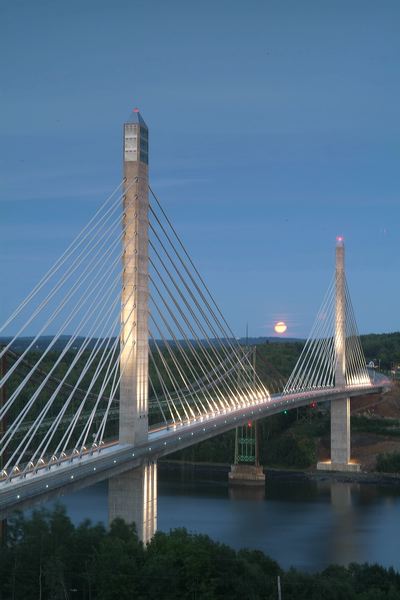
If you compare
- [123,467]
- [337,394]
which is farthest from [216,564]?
[337,394]

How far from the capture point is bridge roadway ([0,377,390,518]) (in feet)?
58.7

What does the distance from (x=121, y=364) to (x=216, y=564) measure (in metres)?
6.85

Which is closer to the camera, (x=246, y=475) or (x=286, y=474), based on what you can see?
(x=246, y=475)

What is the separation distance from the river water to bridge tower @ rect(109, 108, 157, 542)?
4.40 m

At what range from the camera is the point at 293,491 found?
40.5 meters

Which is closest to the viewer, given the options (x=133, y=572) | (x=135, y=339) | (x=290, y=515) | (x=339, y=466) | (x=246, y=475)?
(x=133, y=572)

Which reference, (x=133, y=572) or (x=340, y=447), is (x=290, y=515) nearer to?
(x=340, y=447)

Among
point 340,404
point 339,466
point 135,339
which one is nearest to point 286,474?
point 339,466

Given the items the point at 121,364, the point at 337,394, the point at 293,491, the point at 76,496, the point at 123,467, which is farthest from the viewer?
the point at 337,394

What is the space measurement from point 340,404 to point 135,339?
84.6 feet

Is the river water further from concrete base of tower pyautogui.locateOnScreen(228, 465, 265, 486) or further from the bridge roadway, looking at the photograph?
the bridge roadway

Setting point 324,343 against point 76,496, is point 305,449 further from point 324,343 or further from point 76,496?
point 76,496

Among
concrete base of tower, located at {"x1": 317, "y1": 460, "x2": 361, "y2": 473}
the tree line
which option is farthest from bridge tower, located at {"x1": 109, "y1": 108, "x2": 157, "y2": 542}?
concrete base of tower, located at {"x1": 317, "y1": 460, "x2": 361, "y2": 473}

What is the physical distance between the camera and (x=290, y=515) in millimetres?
34062
